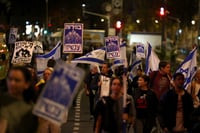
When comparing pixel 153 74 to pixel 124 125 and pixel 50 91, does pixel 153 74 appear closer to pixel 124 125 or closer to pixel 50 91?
pixel 124 125

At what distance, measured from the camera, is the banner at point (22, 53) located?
15595 mm

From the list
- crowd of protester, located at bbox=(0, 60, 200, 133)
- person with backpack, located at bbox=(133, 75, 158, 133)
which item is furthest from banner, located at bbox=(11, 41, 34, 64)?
person with backpack, located at bbox=(133, 75, 158, 133)

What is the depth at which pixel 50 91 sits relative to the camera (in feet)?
15.8

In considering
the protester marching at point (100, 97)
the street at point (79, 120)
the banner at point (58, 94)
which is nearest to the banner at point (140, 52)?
the protester marching at point (100, 97)

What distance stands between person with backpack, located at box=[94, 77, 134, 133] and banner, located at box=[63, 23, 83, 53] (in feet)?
24.6

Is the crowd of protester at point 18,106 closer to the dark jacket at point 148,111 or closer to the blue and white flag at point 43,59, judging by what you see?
the dark jacket at point 148,111

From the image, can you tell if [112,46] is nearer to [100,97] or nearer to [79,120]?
[79,120]

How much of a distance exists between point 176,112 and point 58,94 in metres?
3.80

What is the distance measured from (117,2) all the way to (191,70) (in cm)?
1595

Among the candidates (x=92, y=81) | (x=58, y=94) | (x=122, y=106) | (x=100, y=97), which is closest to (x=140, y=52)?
(x=92, y=81)

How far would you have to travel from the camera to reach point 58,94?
4836mm

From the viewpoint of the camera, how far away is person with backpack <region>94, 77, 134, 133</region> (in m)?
7.26

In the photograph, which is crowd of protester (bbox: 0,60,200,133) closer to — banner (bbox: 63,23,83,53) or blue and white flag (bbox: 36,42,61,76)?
blue and white flag (bbox: 36,42,61,76)

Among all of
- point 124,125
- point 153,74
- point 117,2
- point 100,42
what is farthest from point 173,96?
point 100,42
